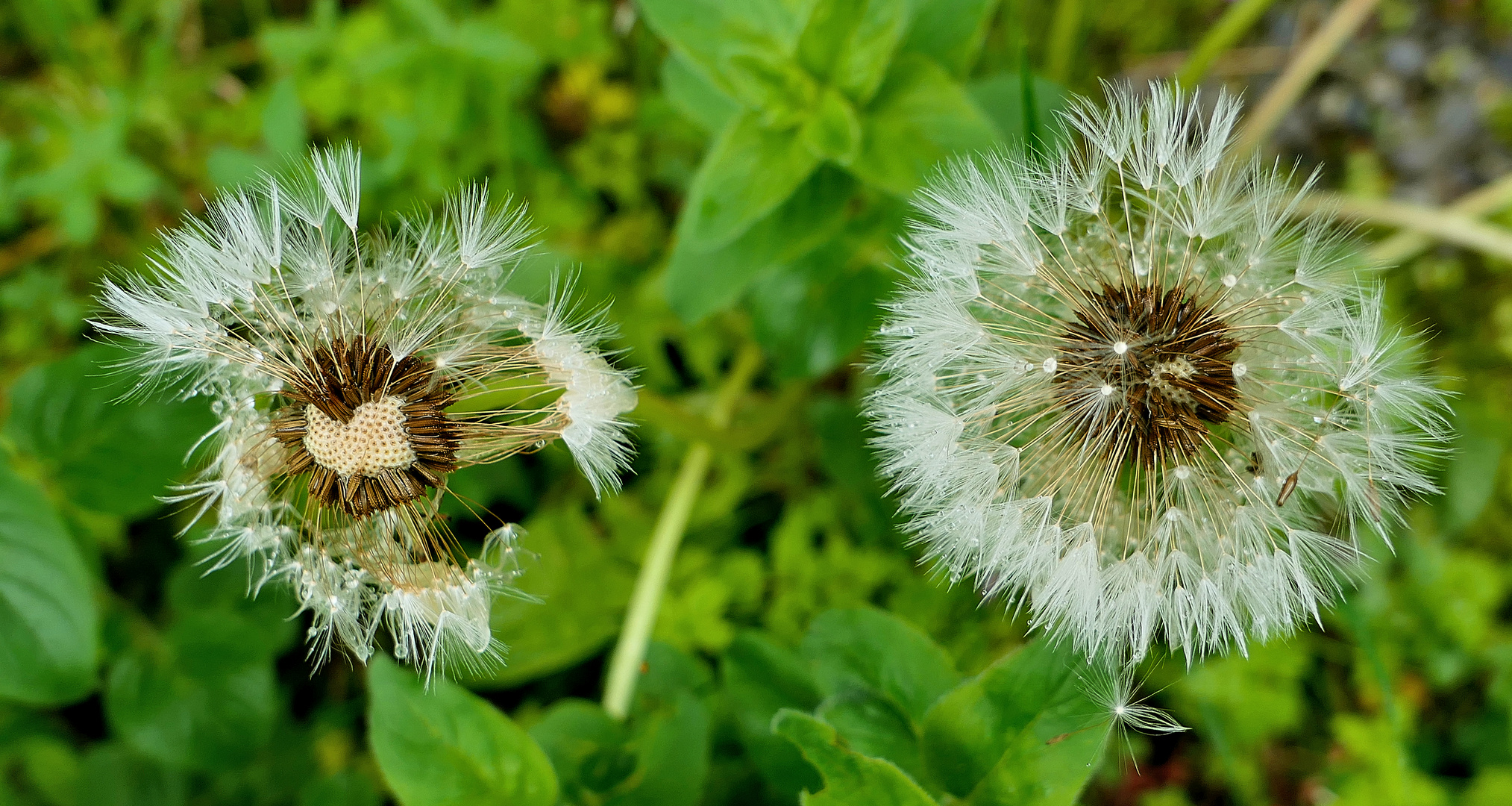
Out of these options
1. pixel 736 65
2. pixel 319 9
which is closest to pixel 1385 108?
pixel 736 65

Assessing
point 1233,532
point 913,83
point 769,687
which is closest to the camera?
point 1233,532

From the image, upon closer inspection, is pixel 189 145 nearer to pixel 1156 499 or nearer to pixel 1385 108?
pixel 1156 499

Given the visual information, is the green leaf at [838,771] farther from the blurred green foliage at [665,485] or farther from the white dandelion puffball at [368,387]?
the white dandelion puffball at [368,387]

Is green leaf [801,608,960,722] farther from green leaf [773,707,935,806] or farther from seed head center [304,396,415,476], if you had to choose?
seed head center [304,396,415,476]

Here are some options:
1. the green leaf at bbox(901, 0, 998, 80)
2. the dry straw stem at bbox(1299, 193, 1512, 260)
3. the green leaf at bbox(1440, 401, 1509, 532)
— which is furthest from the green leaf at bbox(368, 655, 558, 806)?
the green leaf at bbox(1440, 401, 1509, 532)

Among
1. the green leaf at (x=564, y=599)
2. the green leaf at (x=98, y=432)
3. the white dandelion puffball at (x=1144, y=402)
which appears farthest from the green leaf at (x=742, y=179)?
the green leaf at (x=98, y=432)
